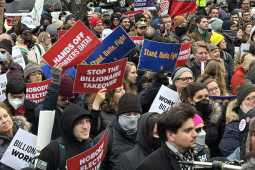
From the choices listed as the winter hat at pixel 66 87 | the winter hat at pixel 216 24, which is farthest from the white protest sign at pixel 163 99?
the winter hat at pixel 216 24

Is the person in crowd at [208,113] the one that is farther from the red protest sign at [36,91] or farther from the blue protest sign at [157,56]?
the red protest sign at [36,91]

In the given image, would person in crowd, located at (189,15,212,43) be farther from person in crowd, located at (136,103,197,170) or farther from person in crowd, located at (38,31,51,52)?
person in crowd, located at (136,103,197,170)

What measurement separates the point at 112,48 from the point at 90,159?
3014mm

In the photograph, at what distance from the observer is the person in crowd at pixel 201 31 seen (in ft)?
35.7

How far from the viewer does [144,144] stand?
429 centimetres

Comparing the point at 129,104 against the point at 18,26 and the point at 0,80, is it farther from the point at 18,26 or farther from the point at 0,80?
the point at 18,26

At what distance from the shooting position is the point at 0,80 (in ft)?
22.1

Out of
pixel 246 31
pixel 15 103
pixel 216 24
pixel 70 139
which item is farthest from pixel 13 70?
pixel 246 31

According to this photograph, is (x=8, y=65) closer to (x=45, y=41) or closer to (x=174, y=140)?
(x=45, y=41)

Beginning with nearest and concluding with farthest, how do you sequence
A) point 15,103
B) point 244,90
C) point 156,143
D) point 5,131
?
point 156,143 < point 5,131 < point 244,90 < point 15,103

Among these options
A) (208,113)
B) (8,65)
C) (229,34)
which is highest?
(208,113)

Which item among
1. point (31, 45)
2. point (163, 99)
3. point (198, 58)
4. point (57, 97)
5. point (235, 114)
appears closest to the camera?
point (57, 97)

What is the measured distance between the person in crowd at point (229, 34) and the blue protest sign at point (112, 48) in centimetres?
426

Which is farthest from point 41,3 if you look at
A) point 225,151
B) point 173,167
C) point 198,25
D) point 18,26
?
point 173,167
